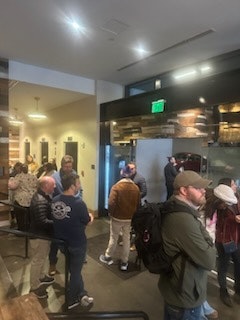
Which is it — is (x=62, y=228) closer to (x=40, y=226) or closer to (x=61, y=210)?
(x=61, y=210)

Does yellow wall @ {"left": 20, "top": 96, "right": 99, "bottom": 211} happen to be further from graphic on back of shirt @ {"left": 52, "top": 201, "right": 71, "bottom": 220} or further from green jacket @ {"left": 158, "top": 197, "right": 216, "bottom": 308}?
green jacket @ {"left": 158, "top": 197, "right": 216, "bottom": 308}

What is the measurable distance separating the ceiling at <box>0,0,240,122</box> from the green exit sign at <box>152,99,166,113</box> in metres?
0.70

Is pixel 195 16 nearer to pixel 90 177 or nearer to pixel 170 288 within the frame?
pixel 170 288

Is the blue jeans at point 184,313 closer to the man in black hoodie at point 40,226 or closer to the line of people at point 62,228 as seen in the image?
the line of people at point 62,228

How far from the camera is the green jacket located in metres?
1.56

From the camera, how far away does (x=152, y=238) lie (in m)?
1.66

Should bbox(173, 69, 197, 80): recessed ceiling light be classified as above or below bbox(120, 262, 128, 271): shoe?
above

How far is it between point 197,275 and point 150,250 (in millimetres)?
328

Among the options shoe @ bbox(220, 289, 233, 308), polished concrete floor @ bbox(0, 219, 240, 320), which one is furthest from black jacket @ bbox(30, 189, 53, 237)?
shoe @ bbox(220, 289, 233, 308)

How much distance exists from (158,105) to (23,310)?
3.70 m

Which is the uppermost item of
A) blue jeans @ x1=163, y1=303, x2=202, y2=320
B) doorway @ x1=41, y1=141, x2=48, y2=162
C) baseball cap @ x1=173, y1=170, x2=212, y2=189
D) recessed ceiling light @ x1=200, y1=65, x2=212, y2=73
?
recessed ceiling light @ x1=200, y1=65, x2=212, y2=73

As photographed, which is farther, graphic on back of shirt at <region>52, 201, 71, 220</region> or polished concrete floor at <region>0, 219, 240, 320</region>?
polished concrete floor at <region>0, 219, 240, 320</region>

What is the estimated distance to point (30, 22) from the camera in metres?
3.24

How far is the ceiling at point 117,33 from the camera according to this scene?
284cm
